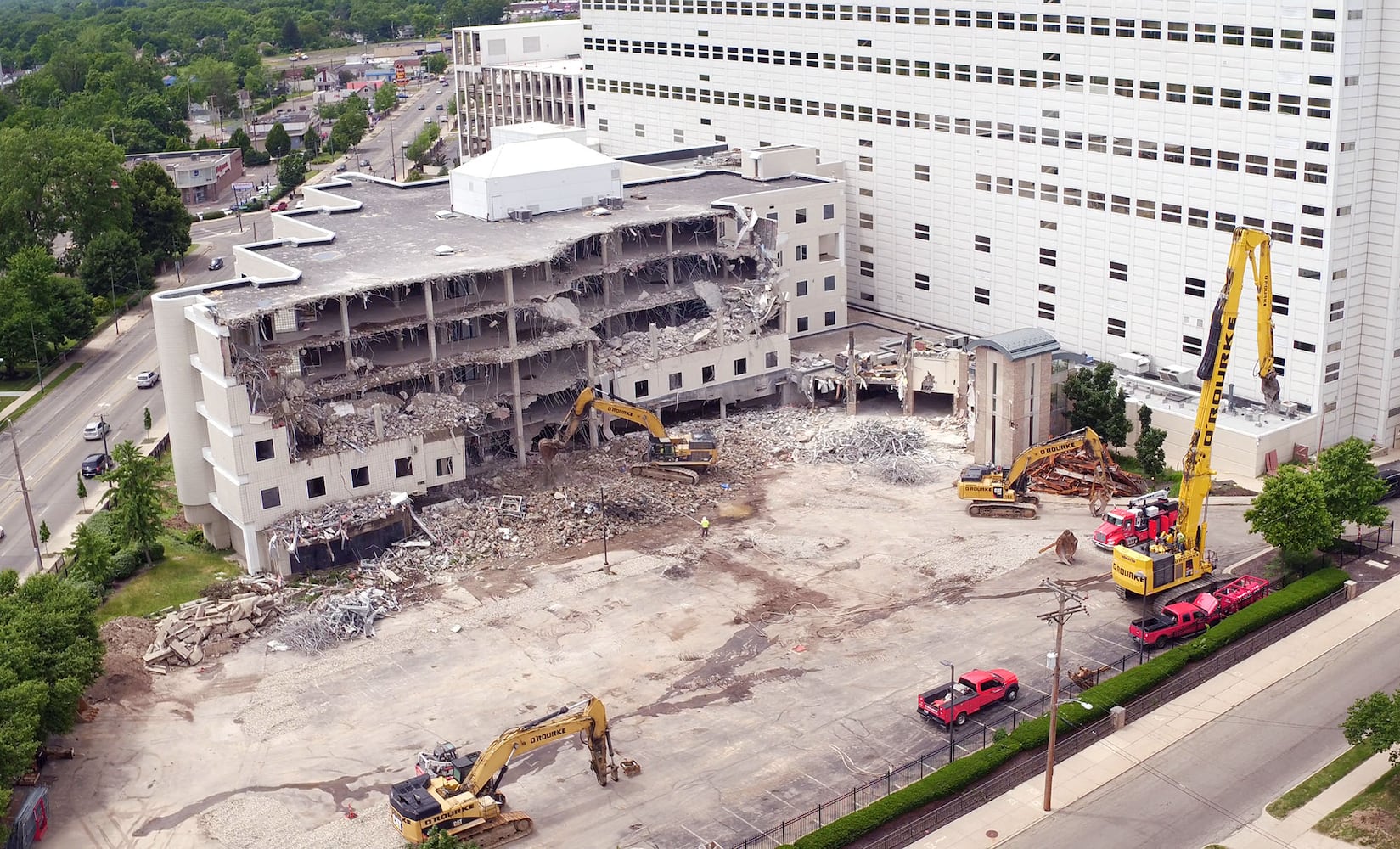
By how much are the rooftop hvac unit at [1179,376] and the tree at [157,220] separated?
308 feet

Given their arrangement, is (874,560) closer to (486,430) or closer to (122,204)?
(486,430)

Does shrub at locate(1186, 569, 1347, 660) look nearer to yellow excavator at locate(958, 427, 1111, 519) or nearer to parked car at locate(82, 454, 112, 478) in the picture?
yellow excavator at locate(958, 427, 1111, 519)

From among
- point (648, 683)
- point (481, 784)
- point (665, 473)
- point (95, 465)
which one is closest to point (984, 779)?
point (648, 683)

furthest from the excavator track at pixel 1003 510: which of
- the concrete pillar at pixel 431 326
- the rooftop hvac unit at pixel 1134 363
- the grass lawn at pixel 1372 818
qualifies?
the concrete pillar at pixel 431 326

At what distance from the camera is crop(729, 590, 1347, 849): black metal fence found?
48.2 meters

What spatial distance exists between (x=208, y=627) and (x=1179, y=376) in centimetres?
5216

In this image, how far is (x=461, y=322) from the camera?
79.3m

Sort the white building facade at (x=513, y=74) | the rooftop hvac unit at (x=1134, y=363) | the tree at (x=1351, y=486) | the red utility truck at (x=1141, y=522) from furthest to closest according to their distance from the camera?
the white building facade at (x=513, y=74) < the rooftop hvac unit at (x=1134, y=363) < the red utility truck at (x=1141, y=522) < the tree at (x=1351, y=486)

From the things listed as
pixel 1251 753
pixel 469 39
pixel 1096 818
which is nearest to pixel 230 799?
pixel 1096 818

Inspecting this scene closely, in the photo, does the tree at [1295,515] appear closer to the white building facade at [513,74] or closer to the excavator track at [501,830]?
the excavator track at [501,830]

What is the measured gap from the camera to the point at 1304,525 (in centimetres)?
6425

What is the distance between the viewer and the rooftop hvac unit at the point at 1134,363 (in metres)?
84.6

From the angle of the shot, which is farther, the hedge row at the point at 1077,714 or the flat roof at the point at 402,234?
the flat roof at the point at 402,234

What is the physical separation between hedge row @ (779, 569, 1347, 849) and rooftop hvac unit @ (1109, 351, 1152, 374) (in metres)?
22.4
